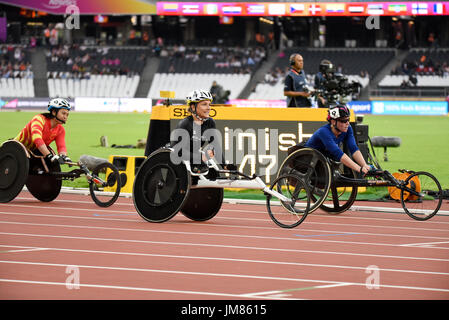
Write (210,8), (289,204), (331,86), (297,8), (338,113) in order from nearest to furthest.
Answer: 1. (289,204)
2. (338,113)
3. (331,86)
4. (297,8)
5. (210,8)

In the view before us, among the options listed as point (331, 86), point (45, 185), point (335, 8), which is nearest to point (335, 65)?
point (335, 8)

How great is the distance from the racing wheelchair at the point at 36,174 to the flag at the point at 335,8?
48.6 meters

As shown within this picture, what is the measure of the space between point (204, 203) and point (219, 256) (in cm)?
280

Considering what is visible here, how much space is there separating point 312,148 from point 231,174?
1029 millimetres

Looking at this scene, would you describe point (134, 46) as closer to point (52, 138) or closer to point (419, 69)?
point (419, 69)

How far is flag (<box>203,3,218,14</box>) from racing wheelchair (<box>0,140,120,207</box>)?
51.2m

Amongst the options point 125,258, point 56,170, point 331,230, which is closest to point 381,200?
point 331,230

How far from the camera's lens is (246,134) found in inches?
551

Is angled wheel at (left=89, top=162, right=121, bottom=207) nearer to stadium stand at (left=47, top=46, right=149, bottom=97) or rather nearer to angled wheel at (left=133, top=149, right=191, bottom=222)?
angled wheel at (left=133, top=149, right=191, bottom=222)

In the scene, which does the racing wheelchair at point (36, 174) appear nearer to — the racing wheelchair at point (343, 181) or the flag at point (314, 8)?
the racing wheelchair at point (343, 181)

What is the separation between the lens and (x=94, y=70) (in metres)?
64.2

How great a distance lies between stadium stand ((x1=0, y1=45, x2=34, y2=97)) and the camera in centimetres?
6122

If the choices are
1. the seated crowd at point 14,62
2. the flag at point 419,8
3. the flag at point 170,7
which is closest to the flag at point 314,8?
the flag at point 419,8

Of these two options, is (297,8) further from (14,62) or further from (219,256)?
(219,256)
